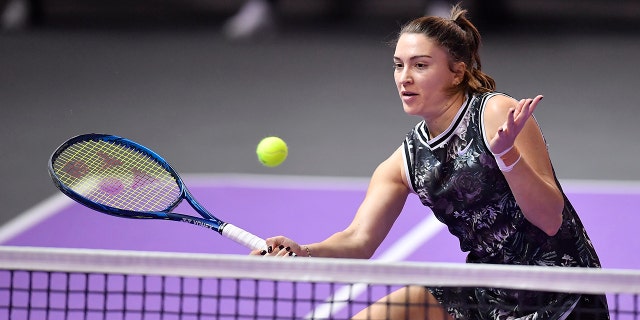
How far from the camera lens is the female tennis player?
3578mm

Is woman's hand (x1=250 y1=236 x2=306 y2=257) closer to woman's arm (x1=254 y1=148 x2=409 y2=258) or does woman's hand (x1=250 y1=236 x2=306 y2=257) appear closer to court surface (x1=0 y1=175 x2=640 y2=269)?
woman's arm (x1=254 y1=148 x2=409 y2=258)

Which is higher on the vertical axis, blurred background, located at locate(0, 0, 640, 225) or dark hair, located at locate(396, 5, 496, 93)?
dark hair, located at locate(396, 5, 496, 93)

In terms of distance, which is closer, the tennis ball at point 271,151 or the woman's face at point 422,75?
the woman's face at point 422,75

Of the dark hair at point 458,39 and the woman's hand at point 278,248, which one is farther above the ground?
the dark hair at point 458,39

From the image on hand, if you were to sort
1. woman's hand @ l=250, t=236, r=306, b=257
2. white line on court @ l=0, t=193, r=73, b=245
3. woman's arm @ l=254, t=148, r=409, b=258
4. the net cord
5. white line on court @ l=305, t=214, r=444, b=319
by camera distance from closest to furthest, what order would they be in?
the net cord → woman's hand @ l=250, t=236, r=306, b=257 → woman's arm @ l=254, t=148, r=409, b=258 → white line on court @ l=305, t=214, r=444, b=319 → white line on court @ l=0, t=193, r=73, b=245

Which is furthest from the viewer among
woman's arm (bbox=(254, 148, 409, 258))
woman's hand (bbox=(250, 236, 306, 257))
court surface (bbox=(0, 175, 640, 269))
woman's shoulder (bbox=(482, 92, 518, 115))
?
court surface (bbox=(0, 175, 640, 269))

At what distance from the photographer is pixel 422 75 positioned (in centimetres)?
369

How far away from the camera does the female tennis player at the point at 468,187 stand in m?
3.58

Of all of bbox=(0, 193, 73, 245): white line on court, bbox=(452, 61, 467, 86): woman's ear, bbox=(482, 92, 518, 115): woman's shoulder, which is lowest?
bbox=(0, 193, 73, 245): white line on court

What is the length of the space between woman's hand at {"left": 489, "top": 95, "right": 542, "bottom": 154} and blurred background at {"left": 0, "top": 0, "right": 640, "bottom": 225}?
4746 mm

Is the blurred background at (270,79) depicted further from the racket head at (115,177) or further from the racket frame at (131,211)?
the racket frame at (131,211)

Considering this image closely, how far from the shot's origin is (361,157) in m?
8.71

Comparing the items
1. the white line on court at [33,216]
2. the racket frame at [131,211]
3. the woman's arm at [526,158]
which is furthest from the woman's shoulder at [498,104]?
the white line on court at [33,216]

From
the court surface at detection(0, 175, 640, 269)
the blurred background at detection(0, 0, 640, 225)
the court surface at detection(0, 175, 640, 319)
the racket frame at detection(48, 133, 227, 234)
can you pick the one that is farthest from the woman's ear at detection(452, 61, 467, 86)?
the blurred background at detection(0, 0, 640, 225)
